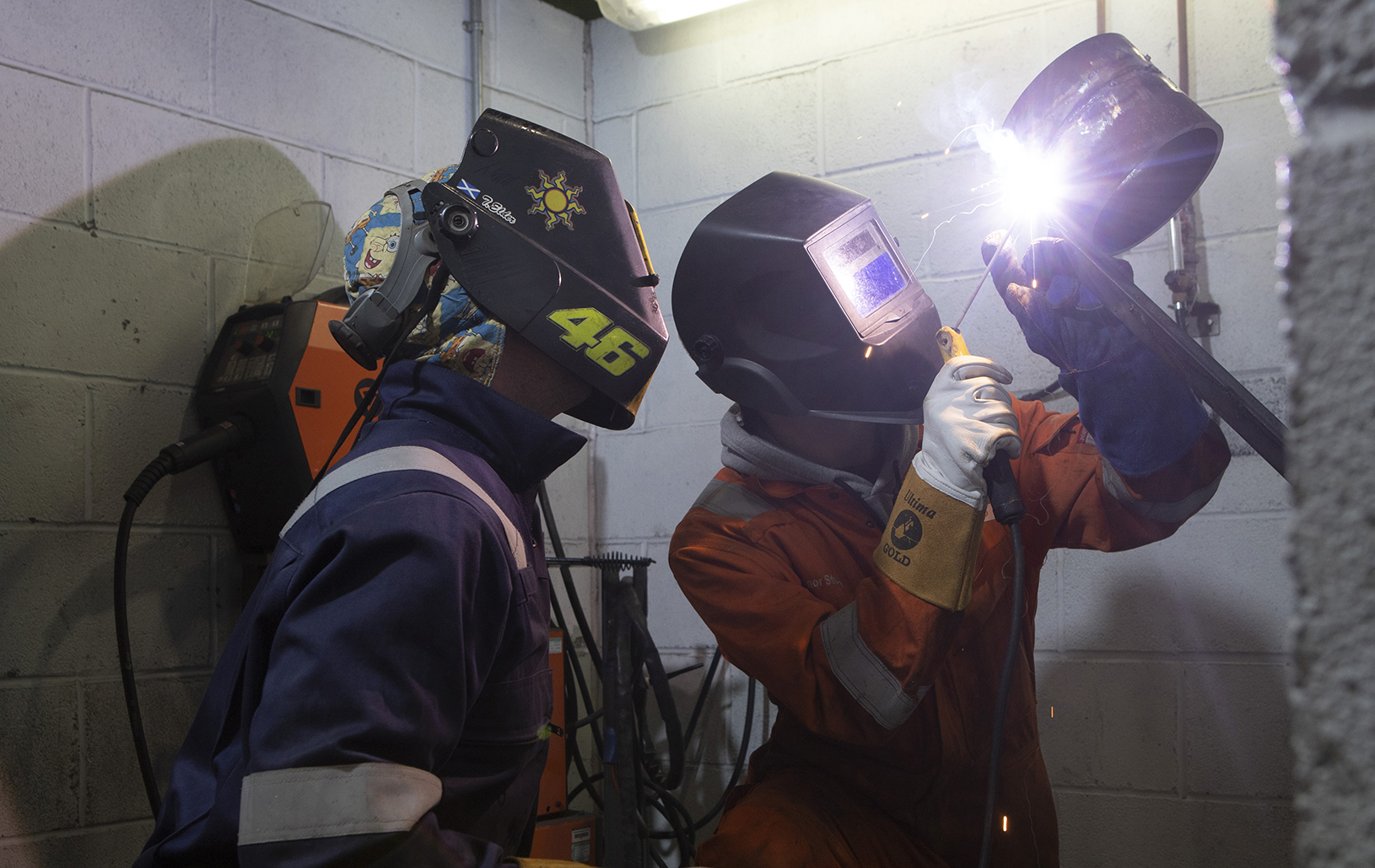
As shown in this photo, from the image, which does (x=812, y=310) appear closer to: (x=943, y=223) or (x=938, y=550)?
(x=938, y=550)

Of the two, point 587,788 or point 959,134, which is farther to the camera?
point 587,788

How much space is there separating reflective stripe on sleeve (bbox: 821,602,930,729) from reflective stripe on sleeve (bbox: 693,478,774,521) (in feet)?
1.14

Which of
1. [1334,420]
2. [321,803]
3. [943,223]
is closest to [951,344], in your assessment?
[943,223]

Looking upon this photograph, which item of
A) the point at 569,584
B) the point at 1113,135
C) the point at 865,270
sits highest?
the point at 1113,135

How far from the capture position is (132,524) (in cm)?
190

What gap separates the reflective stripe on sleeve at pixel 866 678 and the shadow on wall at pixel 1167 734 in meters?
0.97

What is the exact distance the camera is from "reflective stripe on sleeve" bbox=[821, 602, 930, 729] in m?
1.31

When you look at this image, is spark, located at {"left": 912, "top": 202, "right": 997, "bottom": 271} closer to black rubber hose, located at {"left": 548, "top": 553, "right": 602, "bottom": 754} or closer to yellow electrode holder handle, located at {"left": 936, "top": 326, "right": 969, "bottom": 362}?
yellow electrode holder handle, located at {"left": 936, "top": 326, "right": 969, "bottom": 362}

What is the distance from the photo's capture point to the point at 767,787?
1.56 meters

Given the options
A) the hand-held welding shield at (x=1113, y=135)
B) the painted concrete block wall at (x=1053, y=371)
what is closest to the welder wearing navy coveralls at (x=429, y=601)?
the hand-held welding shield at (x=1113, y=135)

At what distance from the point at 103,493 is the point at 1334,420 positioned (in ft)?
7.07

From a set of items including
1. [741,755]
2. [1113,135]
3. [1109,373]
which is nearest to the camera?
[1113,135]

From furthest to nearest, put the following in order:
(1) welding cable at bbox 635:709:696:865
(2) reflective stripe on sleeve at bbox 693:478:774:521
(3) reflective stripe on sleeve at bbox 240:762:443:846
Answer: (1) welding cable at bbox 635:709:696:865 → (2) reflective stripe on sleeve at bbox 693:478:774:521 → (3) reflective stripe on sleeve at bbox 240:762:443:846

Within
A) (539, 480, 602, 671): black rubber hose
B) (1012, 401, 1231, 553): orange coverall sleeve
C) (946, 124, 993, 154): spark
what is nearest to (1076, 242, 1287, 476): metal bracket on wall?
(1012, 401, 1231, 553): orange coverall sleeve
